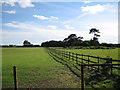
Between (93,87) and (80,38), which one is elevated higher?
(80,38)

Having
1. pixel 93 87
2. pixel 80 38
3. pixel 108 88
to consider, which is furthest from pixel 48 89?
pixel 80 38

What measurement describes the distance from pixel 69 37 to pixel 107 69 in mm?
114974

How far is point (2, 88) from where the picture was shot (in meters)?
6.38

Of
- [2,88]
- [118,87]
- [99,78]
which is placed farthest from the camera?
[99,78]

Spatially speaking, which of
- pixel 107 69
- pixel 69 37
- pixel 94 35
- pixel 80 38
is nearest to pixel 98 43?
pixel 94 35

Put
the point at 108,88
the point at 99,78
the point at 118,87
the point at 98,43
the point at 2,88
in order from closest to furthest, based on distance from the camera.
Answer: the point at 118,87
the point at 108,88
the point at 2,88
the point at 99,78
the point at 98,43

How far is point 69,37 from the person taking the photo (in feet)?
400

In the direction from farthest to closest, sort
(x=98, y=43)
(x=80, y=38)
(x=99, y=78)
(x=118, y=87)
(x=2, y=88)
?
1. (x=80, y=38)
2. (x=98, y=43)
3. (x=99, y=78)
4. (x=2, y=88)
5. (x=118, y=87)

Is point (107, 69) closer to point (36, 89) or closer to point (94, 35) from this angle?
point (36, 89)

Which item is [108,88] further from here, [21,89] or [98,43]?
[98,43]

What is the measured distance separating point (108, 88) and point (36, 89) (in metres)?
3.48

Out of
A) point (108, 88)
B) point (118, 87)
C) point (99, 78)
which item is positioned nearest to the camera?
point (118, 87)

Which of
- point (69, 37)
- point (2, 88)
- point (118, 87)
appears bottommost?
point (2, 88)

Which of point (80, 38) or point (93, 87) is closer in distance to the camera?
point (93, 87)
